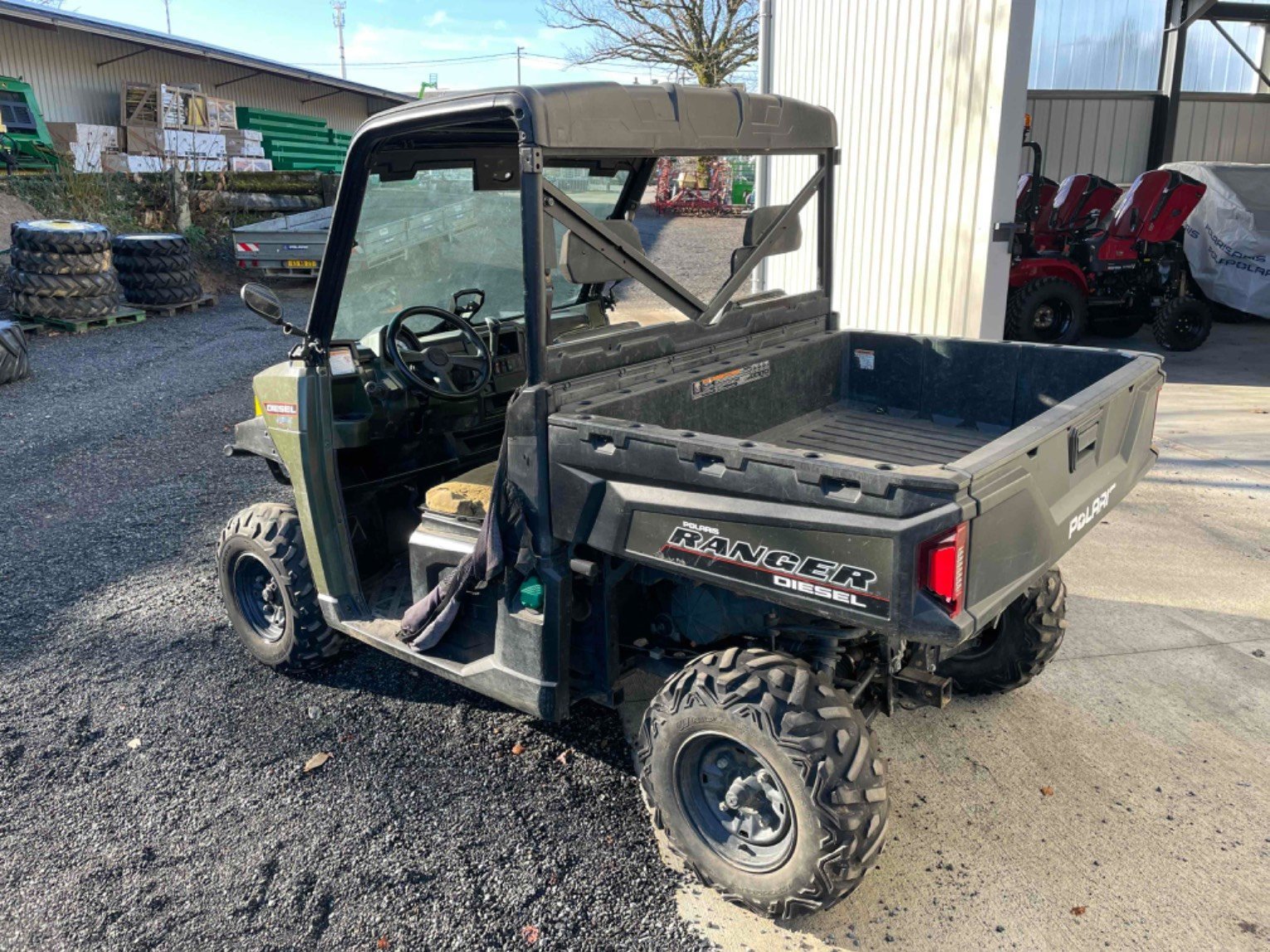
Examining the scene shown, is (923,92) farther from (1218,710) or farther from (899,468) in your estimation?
(899,468)

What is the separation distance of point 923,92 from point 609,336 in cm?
508

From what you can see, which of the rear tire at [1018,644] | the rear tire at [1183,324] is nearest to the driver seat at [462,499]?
the rear tire at [1018,644]

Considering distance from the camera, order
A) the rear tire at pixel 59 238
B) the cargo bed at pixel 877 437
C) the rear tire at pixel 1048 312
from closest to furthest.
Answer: the cargo bed at pixel 877 437
the rear tire at pixel 1048 312
the rear tire at pixel 59 238

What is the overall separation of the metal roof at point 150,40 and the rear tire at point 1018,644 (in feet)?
65.6

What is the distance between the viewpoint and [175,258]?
Result: 1275 centimetres

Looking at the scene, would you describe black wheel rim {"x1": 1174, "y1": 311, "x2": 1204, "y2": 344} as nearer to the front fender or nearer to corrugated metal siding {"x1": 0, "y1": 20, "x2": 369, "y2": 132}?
the front fender

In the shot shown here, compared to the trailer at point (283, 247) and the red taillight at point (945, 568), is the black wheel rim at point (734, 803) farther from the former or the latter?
the trailer at point (283, 247)

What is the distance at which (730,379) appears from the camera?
330cm

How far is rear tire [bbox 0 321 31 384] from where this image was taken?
8805 mm

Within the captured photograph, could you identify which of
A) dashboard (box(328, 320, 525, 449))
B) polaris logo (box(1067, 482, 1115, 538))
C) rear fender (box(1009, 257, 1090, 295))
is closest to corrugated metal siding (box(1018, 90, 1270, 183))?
rear fender (box(1009, 257, 1090, 295))

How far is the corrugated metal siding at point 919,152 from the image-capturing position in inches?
253

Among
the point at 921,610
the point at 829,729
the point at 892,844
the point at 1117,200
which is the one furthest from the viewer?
the point at 1117,200

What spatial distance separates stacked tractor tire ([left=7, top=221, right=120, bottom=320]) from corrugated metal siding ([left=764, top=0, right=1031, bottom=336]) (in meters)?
7.72

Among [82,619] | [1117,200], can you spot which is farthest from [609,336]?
[1117,200]
